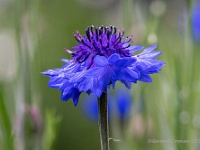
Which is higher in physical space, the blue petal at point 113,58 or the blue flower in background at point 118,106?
the blue petal at point 113,58

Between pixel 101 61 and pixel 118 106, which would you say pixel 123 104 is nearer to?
pixel 118 106

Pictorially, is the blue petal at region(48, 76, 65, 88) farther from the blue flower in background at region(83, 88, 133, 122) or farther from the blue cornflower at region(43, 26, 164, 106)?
the blue flower in background at region(83, 88, 133, 122)

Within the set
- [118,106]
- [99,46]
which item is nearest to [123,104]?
[118,106]

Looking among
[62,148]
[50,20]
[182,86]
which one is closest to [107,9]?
[50,20]

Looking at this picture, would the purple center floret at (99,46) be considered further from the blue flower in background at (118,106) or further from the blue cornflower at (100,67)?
the blue flower in background at (118,106)

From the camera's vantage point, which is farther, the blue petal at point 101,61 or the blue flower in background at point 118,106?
the blue flower in background at point 118,106

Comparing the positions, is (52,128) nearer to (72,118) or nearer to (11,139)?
(11,139)

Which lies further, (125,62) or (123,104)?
(123,104)

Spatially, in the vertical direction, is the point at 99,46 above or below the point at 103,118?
above

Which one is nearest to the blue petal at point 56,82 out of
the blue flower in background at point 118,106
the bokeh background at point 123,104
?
the bokeh background at point 123,104
